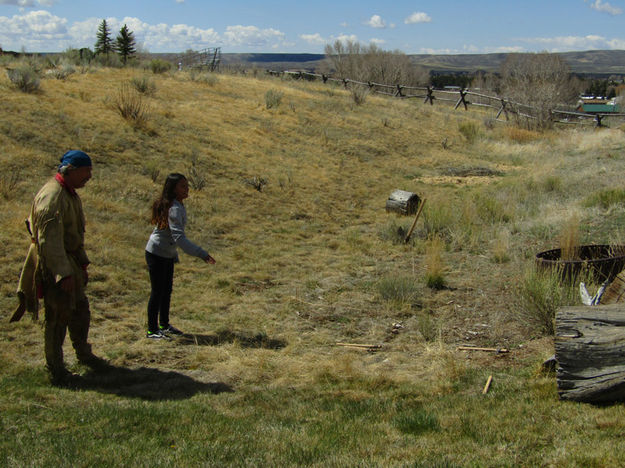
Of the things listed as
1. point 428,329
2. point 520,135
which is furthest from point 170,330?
point 520,135

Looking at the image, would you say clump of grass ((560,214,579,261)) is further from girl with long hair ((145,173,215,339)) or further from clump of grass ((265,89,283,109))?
clump of grass ((265,89,283,109))

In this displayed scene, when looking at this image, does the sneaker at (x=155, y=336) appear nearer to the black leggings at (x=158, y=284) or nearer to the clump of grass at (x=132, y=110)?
the black leggings at (x=158, y=284)

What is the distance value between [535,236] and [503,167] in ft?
32.0

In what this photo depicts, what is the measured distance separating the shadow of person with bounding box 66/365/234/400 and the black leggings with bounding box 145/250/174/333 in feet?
2.72

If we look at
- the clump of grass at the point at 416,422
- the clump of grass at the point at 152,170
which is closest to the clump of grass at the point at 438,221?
the clump of grass at the point at 152,170

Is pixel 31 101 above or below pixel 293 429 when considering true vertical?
above

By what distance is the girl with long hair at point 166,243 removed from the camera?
607cm

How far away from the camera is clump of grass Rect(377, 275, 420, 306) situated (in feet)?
25.8

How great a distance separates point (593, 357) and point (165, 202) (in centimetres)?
418

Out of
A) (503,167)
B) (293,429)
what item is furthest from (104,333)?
(503,167)

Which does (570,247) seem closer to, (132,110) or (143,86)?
(132,110)

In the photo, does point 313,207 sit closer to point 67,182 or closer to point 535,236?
point 535,236

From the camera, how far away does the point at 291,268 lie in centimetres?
982

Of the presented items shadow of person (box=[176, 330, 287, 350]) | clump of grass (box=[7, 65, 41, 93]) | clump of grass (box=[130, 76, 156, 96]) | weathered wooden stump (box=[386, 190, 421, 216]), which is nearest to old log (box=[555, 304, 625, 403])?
shadow of person (box=[176, 330, 287, 350])
